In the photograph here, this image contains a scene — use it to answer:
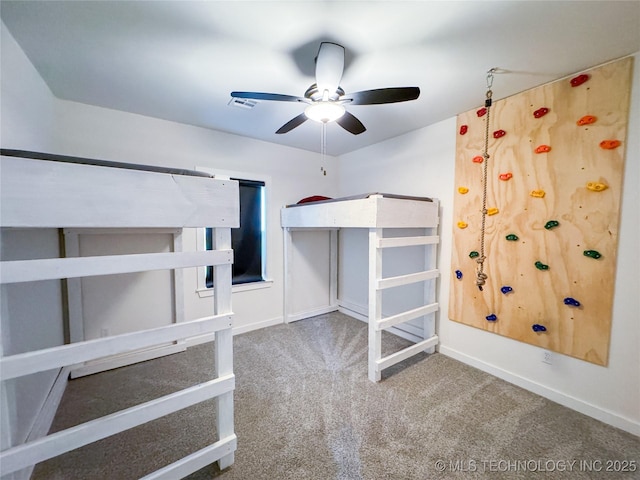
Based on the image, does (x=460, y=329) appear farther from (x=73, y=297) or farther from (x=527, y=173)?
(x=73, y=297)

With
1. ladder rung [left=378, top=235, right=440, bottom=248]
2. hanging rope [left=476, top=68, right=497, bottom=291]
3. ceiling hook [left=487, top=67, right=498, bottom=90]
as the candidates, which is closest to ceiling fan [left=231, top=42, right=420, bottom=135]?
ceiling hook [left=487, top=67, right=498, bottom=90]

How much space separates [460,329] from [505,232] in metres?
0.98

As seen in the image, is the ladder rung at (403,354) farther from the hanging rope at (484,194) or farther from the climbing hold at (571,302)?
the climbing hold at (571,302)

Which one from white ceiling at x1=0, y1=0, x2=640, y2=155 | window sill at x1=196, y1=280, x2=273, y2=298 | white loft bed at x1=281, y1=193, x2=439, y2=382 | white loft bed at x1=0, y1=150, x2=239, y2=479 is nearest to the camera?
white loft bed at x1=0, y1=150, x2=239, y2=479

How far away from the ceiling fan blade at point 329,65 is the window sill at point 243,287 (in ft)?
7.37

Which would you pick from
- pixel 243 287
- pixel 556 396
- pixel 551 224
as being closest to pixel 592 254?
pixel 551 224

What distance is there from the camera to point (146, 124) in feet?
7.98

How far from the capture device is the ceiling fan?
1415 millimetres

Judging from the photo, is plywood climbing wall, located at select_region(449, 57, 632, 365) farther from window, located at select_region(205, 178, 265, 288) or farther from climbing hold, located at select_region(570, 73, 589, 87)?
window, located at select_region(205, 178, 265, 288)

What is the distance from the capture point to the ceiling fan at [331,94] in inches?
55.7

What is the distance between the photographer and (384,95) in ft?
4.81

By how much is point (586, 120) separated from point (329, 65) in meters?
1.75

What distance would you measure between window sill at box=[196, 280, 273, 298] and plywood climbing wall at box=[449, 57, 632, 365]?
2.15 meters

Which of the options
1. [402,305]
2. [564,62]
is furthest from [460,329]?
[564,62]
